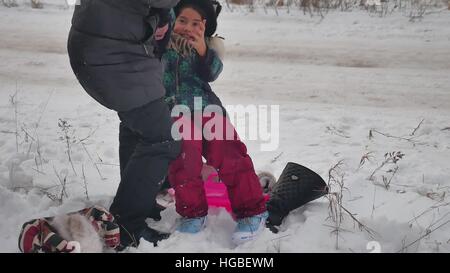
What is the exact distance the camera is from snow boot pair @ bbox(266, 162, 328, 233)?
2.76 m

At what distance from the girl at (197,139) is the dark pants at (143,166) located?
0.66 feet

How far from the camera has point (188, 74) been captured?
2.77m

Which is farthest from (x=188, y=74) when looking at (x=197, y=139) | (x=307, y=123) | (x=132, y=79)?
(x=307, y=123)

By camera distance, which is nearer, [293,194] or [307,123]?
[293,194]

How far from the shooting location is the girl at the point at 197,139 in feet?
8.63

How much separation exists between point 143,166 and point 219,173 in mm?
461

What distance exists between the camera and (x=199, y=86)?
110 inches

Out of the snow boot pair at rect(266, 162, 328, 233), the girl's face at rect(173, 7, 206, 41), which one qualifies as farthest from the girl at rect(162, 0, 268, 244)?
the snow boot pair at rect(266, 162, 328, 233)

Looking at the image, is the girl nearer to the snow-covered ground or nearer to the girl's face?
the girl's face

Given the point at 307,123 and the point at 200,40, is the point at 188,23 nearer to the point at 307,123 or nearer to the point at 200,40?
the point at 200,40

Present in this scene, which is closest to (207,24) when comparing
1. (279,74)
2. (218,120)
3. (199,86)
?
(199,86)

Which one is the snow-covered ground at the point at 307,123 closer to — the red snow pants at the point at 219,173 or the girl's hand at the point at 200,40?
the red snow pants at the point at 219,173

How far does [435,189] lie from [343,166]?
60 cm

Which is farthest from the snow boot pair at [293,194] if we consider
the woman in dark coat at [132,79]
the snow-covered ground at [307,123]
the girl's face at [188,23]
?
the girl's face at [188,23]
